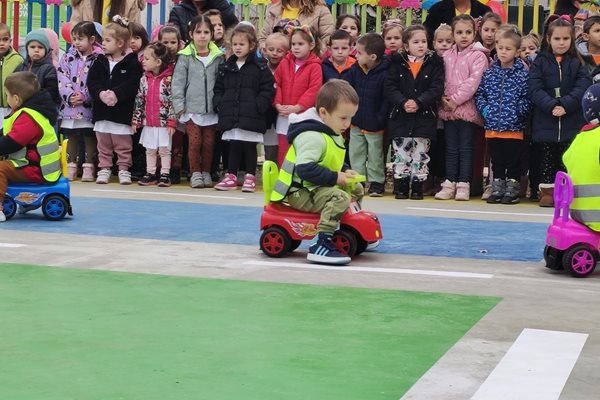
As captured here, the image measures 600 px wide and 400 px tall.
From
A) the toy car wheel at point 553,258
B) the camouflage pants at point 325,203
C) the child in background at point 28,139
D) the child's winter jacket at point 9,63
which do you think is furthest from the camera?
the child's winter jacket at point 9,63

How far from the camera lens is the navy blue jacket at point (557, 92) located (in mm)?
12844

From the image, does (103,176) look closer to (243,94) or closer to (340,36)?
(243,94)

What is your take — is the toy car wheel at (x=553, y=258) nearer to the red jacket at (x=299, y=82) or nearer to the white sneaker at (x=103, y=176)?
the red jacket at (x=299, y=82)

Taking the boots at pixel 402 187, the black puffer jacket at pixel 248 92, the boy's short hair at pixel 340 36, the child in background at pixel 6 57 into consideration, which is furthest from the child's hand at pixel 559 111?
the child in background at pixel 6 57

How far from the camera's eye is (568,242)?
27.5ft

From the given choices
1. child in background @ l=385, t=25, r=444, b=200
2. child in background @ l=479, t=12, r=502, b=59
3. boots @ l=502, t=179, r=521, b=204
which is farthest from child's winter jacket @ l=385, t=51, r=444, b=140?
boots @ l=502, t=179, r=521, b=204

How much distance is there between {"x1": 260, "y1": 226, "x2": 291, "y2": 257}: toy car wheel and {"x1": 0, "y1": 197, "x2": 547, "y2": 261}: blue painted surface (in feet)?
2.63

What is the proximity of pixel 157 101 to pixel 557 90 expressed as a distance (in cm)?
484

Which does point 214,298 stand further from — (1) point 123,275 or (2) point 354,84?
(2) point 354,84

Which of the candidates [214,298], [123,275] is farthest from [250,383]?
[123,275]

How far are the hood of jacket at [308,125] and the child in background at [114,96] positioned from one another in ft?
19.4

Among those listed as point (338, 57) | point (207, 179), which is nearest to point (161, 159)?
point (207, 179)

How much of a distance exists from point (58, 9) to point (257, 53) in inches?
192

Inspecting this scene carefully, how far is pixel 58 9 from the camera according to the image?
1797 cm
